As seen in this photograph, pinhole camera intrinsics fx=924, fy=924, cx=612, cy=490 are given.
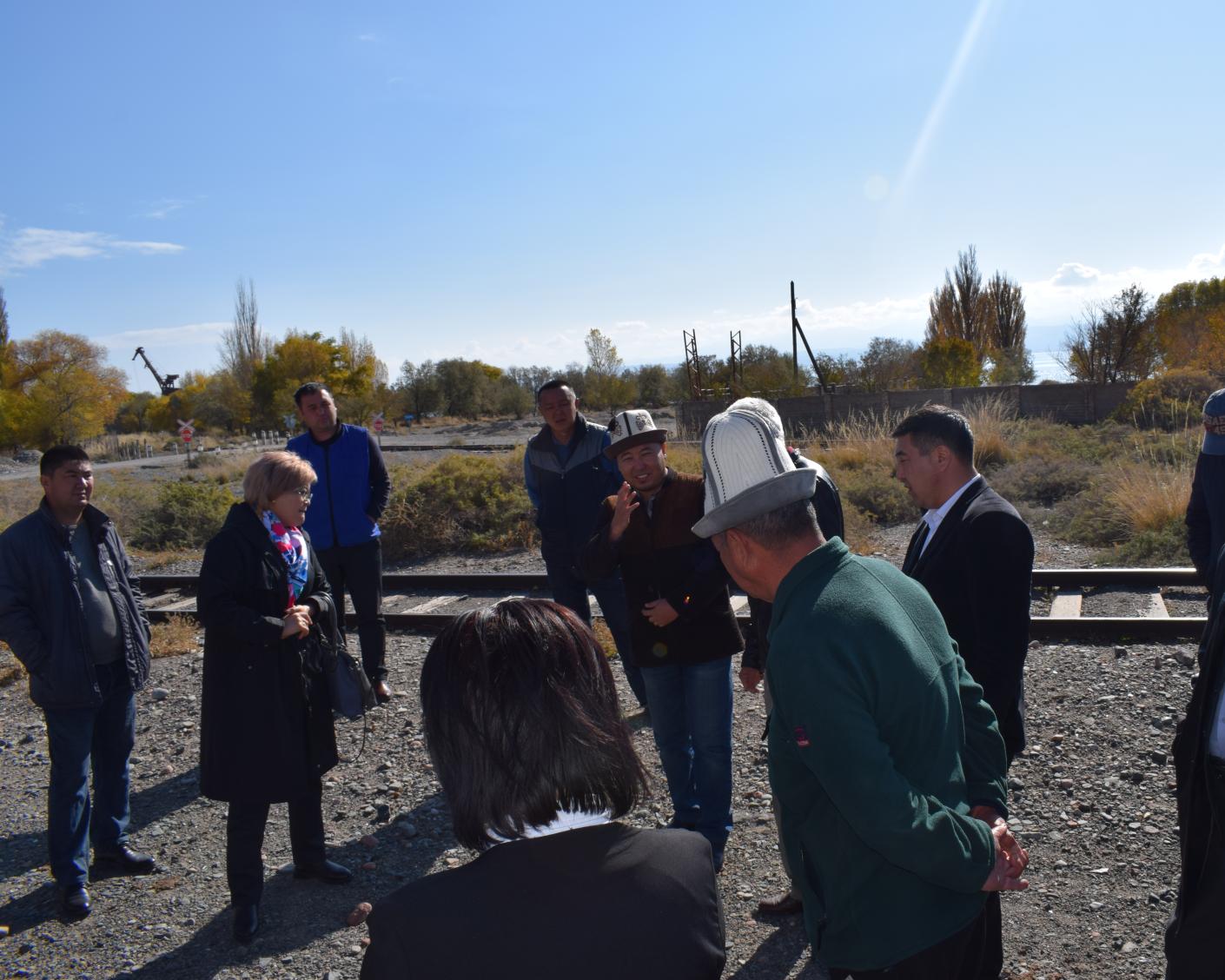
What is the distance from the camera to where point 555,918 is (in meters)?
1.41

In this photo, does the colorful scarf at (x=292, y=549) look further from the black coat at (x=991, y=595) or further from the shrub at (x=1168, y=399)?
the shrub at (x=1168, y=399)

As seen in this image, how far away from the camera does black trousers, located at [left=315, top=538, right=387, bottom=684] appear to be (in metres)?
6.28

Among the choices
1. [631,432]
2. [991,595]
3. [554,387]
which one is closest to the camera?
[991,595]

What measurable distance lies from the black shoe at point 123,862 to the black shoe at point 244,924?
0.93m

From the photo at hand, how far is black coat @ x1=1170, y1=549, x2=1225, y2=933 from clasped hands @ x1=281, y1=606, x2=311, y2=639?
3.15 m

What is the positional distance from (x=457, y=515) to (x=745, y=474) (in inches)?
413

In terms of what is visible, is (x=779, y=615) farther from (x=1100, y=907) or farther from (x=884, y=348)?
(x=884, y=348)

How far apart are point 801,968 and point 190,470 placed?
29.3m

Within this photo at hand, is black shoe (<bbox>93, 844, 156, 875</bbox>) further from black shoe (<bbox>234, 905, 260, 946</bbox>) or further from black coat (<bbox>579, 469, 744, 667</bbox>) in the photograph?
black coat (<bbox>579, 469, 744, 667</bbox>)

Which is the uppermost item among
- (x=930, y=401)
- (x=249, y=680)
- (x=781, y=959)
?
(x=930, y=401)

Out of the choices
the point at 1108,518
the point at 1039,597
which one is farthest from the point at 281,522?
the point at 1108,518

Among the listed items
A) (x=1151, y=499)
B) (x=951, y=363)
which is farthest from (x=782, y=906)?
(x=951, y=363)

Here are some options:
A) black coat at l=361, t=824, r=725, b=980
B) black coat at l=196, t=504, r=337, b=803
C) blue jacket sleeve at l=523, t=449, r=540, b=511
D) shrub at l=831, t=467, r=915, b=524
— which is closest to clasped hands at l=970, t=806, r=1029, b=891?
black coat at l=361, t=824, r=725, b=980

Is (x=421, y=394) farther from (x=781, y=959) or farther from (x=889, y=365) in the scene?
(x=781, y=959)
